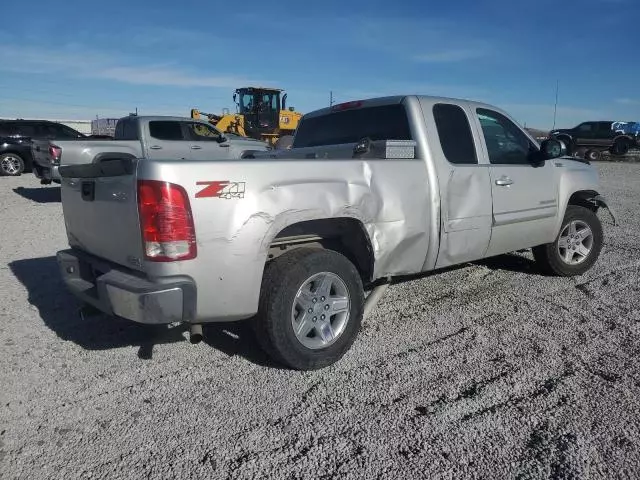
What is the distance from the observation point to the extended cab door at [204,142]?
12.3m

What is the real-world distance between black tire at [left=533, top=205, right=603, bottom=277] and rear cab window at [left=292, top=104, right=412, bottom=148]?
7.75 ft

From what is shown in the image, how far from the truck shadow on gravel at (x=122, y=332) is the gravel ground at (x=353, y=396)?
2 centimetres

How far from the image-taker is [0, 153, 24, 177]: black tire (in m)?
16.1

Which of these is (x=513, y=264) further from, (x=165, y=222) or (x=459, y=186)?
(x=165, y=222)

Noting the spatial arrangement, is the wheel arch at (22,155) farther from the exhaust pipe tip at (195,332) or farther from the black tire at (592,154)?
the black tire at (592,154)

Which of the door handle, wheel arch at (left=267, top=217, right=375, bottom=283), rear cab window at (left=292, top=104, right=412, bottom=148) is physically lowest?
wheel arch at (left=267, top=217, right=375, bottom=283)

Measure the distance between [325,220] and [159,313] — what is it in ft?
4.37

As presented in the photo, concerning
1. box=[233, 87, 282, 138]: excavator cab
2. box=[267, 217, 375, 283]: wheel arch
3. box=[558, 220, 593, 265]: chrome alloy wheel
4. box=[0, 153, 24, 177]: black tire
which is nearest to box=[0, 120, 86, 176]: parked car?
box=[0, 153, 24, 177]: black tire

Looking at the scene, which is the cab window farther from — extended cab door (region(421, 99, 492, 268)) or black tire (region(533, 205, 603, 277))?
black tire (region(533, 205, 603, 277))

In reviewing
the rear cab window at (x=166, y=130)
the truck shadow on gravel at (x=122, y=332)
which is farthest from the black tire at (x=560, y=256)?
the rear cab window at (x=166, y=130)

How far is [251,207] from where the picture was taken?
2.99 meters

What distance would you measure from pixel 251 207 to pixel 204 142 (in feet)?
32.9

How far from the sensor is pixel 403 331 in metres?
4.12

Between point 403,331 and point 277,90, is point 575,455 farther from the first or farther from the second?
point 277,90
